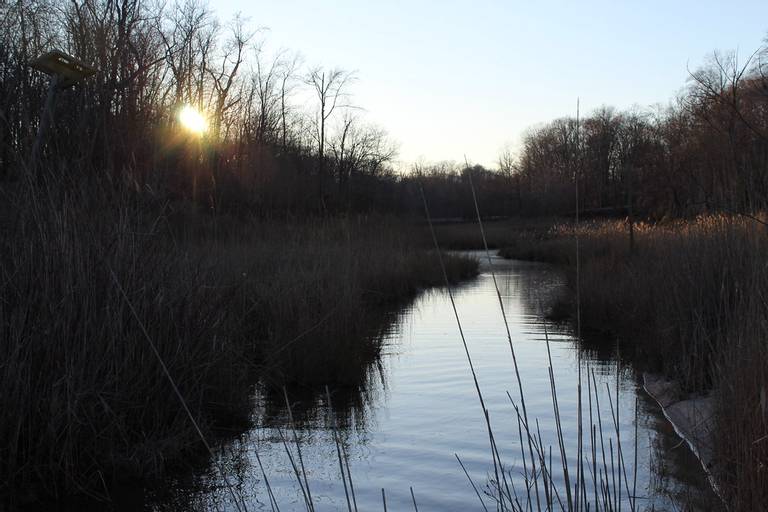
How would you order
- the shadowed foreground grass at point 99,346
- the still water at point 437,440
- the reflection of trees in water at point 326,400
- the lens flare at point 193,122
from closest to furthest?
the shadowed foreground grass at point 99,346 < the still water at point 437,440 < the reflection of trees in water at point 326,400 < the lens flare at point 193,122

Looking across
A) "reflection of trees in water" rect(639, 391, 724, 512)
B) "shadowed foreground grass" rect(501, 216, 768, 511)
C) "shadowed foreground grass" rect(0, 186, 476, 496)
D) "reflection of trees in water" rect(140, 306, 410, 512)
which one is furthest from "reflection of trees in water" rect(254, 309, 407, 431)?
"shadowed foreground grass" rect(501, 216, 768, 511)

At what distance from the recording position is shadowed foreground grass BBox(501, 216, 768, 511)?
276 centimetres

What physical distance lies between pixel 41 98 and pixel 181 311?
6.62 ft

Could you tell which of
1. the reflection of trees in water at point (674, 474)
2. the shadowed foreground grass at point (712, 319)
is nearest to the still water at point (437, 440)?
the reflection of trees in water at point (674, 474)

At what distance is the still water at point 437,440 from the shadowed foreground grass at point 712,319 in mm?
317

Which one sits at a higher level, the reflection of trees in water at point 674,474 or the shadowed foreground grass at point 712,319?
the shadowed foreground grass at point 712,319

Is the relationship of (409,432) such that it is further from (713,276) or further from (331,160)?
(331,160)

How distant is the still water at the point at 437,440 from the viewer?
3.92 m

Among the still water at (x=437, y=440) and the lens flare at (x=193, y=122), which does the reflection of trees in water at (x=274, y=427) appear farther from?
the lens flare at (x=193, y=122)

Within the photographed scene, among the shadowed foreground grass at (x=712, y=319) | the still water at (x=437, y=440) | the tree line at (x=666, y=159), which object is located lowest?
the still water at (x=437, y=440)

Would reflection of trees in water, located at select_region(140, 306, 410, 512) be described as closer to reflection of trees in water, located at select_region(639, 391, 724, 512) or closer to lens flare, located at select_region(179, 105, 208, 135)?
reflection of trees in water, located at select_region(639, 391, 724, 512)

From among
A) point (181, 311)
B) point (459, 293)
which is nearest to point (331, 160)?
point (459, 293)

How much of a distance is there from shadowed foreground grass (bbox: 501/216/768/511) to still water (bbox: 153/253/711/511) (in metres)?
0.32

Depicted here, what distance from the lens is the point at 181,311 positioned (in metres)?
4.48
